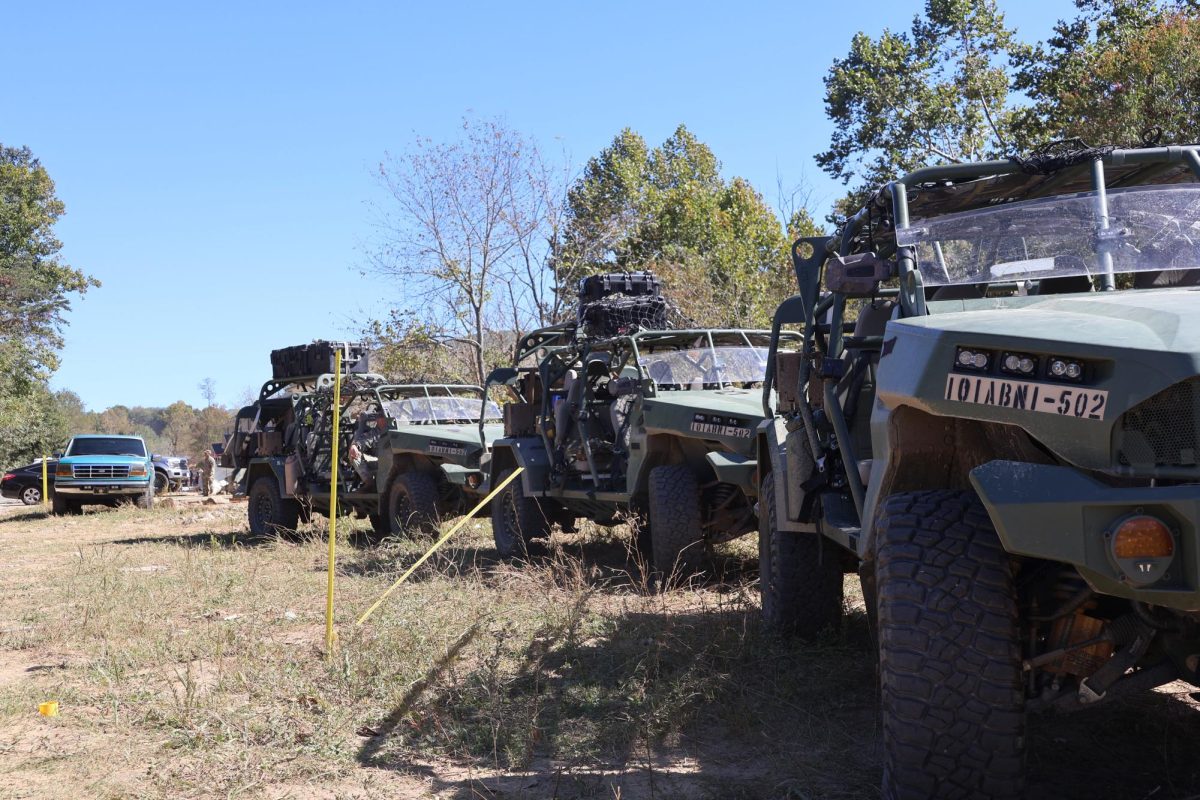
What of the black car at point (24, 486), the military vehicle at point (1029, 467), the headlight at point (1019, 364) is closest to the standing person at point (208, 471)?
the black car at point (24, 486)

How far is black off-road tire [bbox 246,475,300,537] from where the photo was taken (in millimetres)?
15133

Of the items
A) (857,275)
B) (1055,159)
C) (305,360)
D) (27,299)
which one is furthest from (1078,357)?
(27,299)

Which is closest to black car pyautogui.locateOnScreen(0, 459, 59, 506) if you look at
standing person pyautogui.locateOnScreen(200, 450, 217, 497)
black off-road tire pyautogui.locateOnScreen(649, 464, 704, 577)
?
standing person pyautogui.locateOnScreen(200, 450, 217, 497)

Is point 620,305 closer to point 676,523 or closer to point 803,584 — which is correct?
point 676,523

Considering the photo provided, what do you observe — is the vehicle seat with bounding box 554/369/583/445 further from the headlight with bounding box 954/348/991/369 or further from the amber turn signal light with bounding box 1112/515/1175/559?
the amber turn signal light with bounding box 1112/515/1175/559

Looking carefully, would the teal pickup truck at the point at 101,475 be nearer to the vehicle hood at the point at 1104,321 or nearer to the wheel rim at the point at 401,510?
the wheel rim at the point at 401,510

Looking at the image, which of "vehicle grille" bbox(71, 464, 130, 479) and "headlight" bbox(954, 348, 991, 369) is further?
"vehicle grille" bbox(71, 464, 130, 479)

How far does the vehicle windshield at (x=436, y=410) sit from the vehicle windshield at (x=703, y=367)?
4.17 metres

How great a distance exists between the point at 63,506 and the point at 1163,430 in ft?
78.4

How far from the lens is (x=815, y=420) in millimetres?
5367

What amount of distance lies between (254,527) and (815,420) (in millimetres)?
12086

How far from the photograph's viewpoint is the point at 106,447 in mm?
23906

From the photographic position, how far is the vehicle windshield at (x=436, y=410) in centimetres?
1355

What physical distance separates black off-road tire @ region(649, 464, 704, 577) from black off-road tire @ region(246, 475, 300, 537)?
24.0 ft
